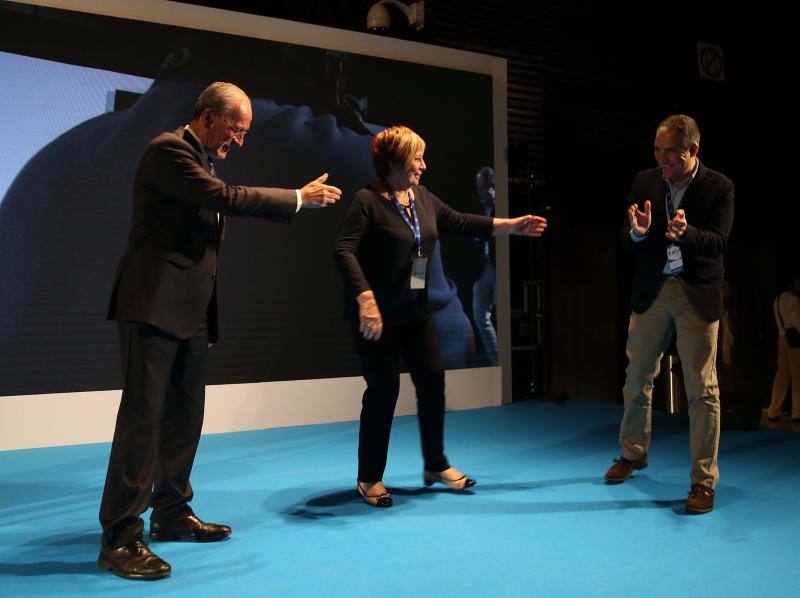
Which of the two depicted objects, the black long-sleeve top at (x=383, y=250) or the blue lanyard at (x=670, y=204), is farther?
the blue lanyard at (x=670, y=204)

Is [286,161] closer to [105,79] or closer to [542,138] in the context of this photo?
[105,79]

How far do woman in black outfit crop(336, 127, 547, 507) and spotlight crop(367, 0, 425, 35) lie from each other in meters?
4.19

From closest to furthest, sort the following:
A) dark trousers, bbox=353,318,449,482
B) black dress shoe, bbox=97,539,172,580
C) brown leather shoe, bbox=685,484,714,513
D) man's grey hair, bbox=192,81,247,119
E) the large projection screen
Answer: black dress shoe, bbox=97,539,172,580 < man's grey hair, bbox=192,81,247,119 < brown leather shoe, bbox=685,484,714,513 < dark trousers, bbox=353,318,449,482 < the large projection screen

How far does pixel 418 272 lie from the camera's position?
136 inches

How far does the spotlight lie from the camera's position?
7.30 metres

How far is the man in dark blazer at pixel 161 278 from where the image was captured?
2.64m

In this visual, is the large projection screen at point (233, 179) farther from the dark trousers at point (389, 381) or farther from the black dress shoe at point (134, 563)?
the black dress shoe at point (134, 563)

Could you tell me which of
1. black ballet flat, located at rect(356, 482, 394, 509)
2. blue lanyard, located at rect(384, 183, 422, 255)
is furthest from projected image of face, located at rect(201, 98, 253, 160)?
black ballet flat, located at rect(356, 482, 394, 509)

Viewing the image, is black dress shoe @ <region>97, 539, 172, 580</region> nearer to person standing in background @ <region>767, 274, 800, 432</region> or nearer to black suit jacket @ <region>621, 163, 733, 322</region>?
black suit jacket @ <region>621, 163, 733, 322</region>

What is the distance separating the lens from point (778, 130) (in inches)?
388

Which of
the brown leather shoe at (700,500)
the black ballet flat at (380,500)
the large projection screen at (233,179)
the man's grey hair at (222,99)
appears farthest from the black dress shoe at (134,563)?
the large projection screen at (233,179)

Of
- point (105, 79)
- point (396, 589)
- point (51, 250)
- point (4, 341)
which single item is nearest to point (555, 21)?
point (105, 79)

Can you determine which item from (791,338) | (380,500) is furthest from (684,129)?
(791,338)

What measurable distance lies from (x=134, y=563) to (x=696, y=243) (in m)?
2.43
